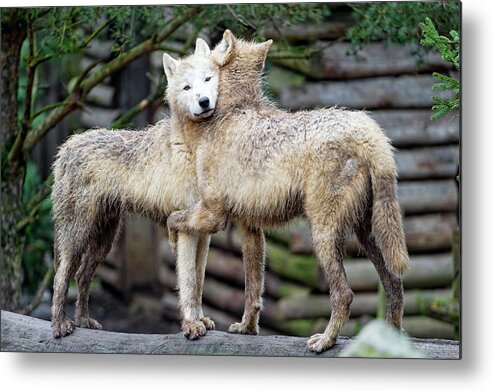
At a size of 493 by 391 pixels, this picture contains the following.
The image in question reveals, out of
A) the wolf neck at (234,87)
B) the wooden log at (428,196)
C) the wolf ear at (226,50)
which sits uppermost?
the wolf ear at (226,50)

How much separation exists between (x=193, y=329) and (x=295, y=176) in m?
0.69

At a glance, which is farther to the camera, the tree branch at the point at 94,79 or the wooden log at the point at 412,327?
the tree branch at the point at 94,79

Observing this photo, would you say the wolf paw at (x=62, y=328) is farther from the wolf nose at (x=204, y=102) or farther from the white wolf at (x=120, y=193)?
the wolf nose at (x=204, y=102)

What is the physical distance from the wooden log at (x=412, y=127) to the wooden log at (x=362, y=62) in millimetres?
168


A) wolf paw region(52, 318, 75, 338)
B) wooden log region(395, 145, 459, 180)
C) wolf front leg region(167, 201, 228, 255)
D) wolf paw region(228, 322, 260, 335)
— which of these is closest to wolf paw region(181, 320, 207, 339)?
wolf paw region(228, 322, 260, 335)

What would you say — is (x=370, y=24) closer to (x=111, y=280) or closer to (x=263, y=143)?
(x=263, y=143)

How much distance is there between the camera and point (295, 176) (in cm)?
346

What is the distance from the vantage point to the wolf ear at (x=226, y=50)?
3.63 metres

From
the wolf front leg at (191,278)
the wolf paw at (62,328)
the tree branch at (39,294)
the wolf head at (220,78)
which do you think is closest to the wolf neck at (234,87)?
the wolf head at (220,78)

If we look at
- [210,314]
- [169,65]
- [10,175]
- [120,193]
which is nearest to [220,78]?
[169,65]

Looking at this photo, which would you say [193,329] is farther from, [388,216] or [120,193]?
[388,216]

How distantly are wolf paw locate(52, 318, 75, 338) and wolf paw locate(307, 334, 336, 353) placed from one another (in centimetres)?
91

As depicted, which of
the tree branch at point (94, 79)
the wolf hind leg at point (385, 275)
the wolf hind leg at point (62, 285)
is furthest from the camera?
the tree branch at point (94, 79)

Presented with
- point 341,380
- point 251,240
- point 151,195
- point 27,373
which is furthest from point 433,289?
point 27,373
